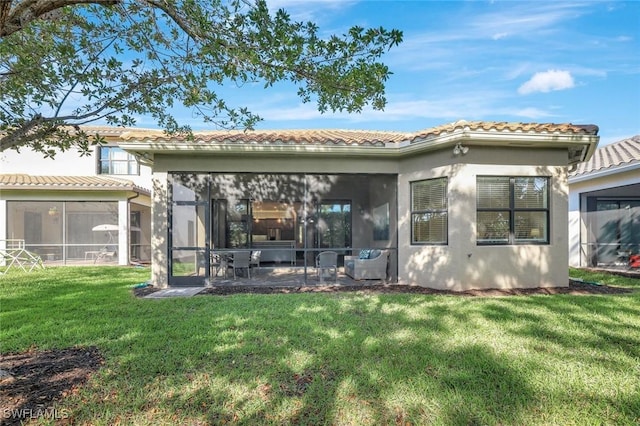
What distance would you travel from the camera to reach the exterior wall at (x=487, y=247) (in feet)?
25.9

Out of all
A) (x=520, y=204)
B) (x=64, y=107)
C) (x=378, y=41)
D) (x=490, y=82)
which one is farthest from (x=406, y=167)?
(x=64, y=107)

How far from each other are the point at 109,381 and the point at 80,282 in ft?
24.8

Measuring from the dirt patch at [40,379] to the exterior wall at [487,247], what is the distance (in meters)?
6.67

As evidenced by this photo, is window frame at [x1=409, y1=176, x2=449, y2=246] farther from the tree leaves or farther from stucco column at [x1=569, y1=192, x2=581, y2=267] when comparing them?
stucco column at [x1=569, y1=192, x2=581, y2=267]

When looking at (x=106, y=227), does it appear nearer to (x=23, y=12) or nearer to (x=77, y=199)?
(x=77, y=199)

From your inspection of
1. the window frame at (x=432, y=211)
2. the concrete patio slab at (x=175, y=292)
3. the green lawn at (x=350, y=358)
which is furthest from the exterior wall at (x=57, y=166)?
the window frame at (x=432, y=211)

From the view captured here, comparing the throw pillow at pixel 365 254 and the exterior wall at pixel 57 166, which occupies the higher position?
the exterior wall at pixel 57 166

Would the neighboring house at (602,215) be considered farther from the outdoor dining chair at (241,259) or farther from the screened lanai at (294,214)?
the outdoor dining chair at (241,259)

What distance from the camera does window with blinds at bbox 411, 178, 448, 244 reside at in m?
8.23

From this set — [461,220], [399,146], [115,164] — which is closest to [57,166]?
[115,164]

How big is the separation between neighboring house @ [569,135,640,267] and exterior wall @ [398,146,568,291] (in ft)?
13.6

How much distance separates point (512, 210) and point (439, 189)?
5.56 ft

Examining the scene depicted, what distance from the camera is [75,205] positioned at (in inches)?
598

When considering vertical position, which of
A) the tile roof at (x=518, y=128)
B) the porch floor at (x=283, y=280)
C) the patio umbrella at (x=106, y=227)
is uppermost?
the tile roof at (x=518, y=128)
